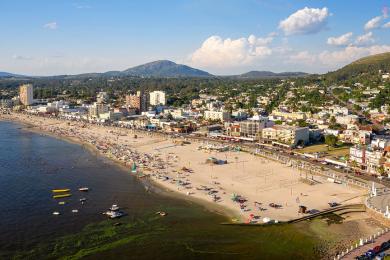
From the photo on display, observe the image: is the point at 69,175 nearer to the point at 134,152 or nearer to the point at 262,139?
the point at 134,152

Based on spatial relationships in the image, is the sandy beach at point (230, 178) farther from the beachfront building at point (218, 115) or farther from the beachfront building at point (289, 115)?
the beachfront building at point (289, 115)

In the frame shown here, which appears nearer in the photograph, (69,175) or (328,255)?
(328,255)

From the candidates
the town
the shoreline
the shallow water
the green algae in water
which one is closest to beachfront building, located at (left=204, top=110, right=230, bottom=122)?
the town

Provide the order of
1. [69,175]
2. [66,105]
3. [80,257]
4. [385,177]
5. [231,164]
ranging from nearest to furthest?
[80,257] < [385,177] < [69,175] < [231,164] < [66,105]

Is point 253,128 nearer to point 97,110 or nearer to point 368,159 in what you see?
point 368,159

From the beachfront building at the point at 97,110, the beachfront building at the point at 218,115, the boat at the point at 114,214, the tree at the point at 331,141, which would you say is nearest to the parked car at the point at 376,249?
the boat at the point at 114,214

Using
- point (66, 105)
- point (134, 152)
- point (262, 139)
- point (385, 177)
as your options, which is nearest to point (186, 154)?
point (134, 152)

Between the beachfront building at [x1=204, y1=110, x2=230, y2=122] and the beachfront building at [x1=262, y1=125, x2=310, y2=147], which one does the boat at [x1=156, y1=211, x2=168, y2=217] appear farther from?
the beachfront building at [x1=204, y1=110, x2=230, y2=122]
